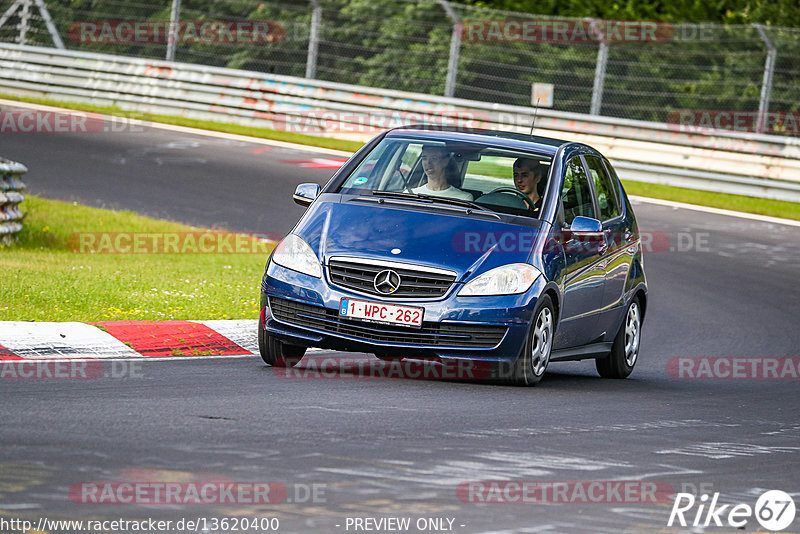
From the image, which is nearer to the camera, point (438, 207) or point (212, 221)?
point (438, 207)

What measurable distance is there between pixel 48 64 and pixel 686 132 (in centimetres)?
1195

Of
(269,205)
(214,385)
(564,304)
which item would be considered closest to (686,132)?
(269,205)

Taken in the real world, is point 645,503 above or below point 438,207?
below

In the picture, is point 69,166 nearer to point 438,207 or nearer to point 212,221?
point 212,221

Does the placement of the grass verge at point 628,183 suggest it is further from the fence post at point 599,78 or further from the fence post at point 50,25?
the fence post at point 50,25

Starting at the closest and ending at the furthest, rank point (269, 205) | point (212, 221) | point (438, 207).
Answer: point (438, 207), point (212, 221), point (269, 205)

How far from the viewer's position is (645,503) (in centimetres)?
562

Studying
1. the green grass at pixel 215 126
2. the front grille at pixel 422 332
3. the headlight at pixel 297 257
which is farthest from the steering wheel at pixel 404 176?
the green grass at pixel 215 126

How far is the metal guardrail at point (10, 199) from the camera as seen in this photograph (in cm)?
1345

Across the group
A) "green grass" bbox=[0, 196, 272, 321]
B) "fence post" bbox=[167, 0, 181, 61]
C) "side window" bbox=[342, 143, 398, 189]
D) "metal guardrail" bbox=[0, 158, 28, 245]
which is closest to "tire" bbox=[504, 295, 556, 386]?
"side window" bbox=[342, 143, 398, 189]

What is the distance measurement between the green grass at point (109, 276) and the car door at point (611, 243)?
9.12 ft

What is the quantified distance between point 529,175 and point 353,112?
1516 centimetres

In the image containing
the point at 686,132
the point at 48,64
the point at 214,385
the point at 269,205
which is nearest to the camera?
the point at 214,385

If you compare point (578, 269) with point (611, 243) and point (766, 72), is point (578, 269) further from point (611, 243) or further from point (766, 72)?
point (766, 72)
